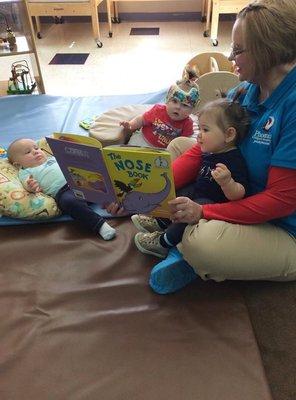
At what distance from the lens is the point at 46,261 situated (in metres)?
1.35

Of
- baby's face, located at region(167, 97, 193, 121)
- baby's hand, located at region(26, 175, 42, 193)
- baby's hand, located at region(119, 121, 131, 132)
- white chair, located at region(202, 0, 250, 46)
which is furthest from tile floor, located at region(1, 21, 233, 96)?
baby's hand, located at region(26, 175, 42, 193)

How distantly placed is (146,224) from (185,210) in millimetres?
350

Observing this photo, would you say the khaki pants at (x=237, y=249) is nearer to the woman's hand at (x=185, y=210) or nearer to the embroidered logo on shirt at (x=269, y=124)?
the woman's hand at (x=185, y=210)

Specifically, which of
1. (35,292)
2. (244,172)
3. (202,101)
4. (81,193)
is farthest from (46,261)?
(202,101)

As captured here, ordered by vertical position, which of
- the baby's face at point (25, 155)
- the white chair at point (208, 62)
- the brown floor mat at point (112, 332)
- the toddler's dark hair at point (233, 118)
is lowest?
the brown floor mat at point (112, 332)

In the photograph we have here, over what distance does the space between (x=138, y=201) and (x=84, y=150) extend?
0.75ft

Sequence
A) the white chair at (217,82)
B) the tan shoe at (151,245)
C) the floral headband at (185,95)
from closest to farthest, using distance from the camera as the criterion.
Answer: the tan shoe at (151,245) < the floral headband at (185,95) < the white chair at (217,82)

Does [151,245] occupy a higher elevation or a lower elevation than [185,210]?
lower

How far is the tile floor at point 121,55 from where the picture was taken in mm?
2910

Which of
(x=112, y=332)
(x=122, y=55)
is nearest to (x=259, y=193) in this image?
(x=112, y=332)

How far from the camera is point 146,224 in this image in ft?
4.69

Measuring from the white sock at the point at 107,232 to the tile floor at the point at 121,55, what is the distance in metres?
1.61

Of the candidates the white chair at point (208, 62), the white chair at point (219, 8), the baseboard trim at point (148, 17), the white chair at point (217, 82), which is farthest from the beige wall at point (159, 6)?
the white chair at point (217, 82)

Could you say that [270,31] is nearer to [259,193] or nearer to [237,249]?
[259,193]
